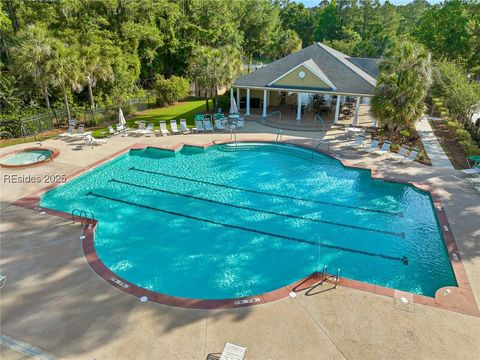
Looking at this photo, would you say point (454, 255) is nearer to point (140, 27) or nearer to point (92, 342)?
point (92, 342)

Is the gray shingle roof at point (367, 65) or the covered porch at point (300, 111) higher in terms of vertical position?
the gray shingle roof at point (367, 65)

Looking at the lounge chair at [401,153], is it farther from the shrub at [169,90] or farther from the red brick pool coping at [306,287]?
the shrub at [169,90]

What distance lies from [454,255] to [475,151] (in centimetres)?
1125

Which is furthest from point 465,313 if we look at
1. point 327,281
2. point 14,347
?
point 14,347

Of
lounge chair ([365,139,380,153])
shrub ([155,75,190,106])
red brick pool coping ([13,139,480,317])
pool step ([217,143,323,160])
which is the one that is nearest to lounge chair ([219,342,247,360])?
red brick pool coping ([13,139,480,317])

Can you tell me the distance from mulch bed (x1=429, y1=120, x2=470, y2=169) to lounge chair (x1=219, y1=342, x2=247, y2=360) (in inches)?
635

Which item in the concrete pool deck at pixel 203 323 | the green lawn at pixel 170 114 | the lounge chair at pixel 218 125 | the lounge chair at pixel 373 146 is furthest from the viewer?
the green lawn at pixel 170 114

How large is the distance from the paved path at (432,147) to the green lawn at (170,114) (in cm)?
1664

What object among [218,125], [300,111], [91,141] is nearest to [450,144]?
[300,111]

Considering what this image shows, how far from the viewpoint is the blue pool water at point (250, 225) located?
397 inches

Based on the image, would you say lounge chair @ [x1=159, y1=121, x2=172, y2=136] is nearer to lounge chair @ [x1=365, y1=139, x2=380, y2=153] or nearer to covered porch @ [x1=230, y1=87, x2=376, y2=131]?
covered porch @ [x1=230, y1=87, x2=376, y2=131]

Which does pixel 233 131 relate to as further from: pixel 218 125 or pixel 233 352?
pixel 233 352

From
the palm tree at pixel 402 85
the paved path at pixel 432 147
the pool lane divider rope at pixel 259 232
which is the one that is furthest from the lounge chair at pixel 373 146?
the pool lane divider rope at pixel 259 232

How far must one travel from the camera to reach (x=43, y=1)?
95.2 feet
